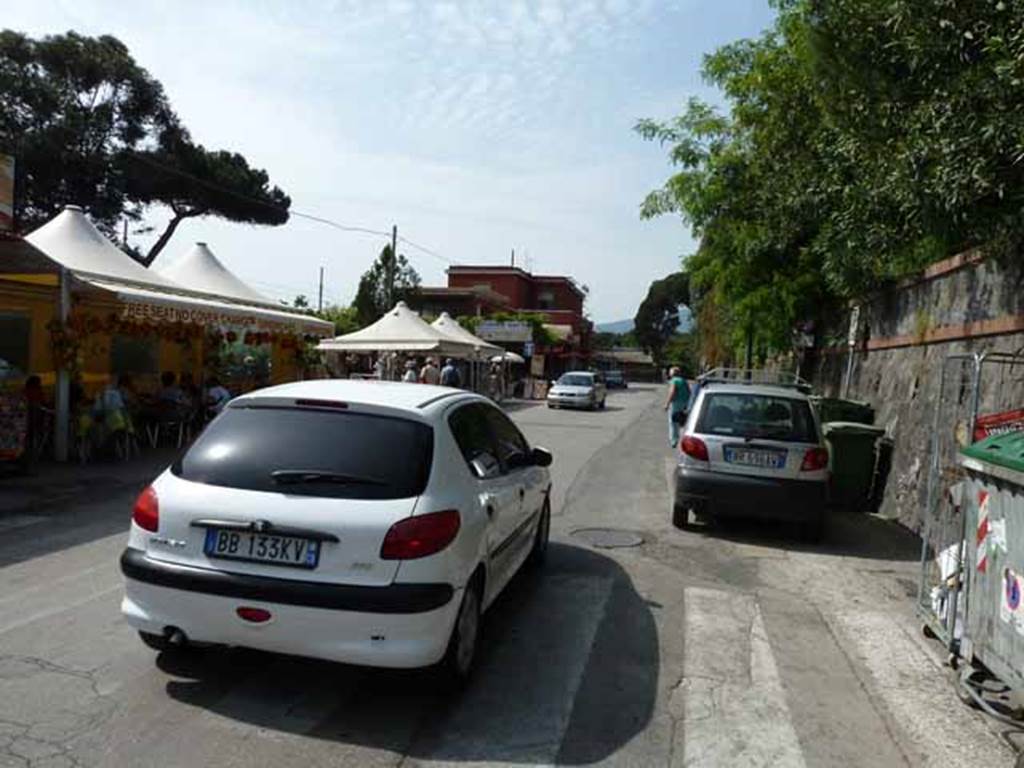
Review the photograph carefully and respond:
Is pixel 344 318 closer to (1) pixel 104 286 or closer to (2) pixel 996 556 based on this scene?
(1) pixel 104 286

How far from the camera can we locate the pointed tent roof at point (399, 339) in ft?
73.6

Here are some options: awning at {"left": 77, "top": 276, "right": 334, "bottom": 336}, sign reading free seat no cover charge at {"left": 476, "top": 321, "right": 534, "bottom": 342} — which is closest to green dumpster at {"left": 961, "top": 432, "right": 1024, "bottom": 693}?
awning at {"left": 77, "top": 276, "right": 334, "bottom": 336}

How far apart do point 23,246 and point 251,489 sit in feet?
29.4

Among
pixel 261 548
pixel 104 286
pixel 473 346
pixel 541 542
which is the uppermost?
pixel 104 286

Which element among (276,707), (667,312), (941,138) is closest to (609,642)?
(276,707)

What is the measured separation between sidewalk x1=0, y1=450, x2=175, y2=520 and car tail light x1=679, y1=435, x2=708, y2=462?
660 centimetres

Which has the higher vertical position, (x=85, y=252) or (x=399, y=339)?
(x=85, y=252)

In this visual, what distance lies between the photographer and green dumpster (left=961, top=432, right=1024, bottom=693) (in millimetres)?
3855

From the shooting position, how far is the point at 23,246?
10.8 metres

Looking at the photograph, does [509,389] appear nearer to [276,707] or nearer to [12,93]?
[12,93]

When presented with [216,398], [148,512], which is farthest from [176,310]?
[148,512]

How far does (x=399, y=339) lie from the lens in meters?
22.7

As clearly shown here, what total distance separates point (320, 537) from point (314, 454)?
1.61 ft

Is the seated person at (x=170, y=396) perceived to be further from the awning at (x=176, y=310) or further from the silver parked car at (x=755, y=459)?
the silver parked car at (x=755, y=459)
